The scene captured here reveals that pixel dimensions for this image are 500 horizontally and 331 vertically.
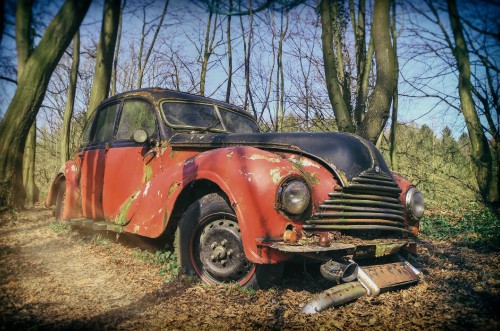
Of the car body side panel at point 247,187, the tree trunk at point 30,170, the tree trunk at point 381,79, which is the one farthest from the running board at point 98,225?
the tree trunk at point 30,170

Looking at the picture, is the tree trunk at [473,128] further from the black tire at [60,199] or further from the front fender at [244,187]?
the black tire at [60,199]

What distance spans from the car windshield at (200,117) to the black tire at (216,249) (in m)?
1.40

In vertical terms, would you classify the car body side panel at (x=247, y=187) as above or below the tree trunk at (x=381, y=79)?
below

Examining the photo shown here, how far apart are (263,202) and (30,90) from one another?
453 centimetres

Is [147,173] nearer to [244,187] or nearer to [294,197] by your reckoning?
[244,187]

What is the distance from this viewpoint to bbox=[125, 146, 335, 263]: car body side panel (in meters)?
2.66

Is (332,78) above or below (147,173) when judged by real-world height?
above

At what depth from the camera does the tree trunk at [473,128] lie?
8789mm

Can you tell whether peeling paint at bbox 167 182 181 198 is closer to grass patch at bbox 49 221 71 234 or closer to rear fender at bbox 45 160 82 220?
rear fender at bbox 45 160 82 220

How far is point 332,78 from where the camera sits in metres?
7.45

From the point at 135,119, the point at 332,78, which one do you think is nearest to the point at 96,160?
the point at 135,119

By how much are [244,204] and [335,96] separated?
17.4ft

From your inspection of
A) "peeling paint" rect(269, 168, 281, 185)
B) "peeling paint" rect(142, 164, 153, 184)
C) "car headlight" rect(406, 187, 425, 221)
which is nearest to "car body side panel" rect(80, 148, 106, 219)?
"peeling paint" rect(142, 164, 153, 184)

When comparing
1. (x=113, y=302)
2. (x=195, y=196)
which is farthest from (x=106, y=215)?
(x=113, y=302)
